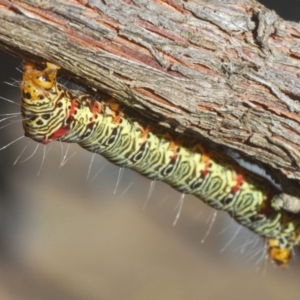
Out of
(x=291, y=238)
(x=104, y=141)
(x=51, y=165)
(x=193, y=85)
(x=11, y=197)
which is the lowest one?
(x=11, y=197)

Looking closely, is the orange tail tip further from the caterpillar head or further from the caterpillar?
the caterpillar head

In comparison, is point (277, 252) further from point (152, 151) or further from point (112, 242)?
point (112, 242)

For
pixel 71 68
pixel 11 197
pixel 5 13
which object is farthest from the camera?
pixel 11 197

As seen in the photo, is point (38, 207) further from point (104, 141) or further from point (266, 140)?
point (266, 140)

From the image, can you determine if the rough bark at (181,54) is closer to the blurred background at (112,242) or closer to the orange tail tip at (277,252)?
the orange tail tip at (277,252)

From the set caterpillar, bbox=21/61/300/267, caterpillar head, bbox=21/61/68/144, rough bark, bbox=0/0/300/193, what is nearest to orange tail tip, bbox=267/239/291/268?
caterpillar, bbox=21/61/300/267

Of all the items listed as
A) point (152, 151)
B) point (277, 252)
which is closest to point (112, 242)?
point (277, 252)

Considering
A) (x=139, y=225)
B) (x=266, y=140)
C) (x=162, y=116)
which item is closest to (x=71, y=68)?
(x=162, y=116)
